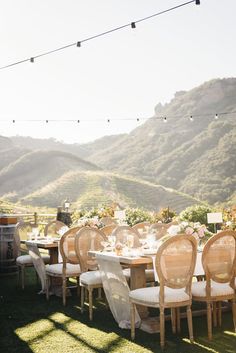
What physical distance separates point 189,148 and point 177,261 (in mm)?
63429

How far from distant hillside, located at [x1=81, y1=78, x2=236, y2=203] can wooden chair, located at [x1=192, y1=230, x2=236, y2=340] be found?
46452 mm

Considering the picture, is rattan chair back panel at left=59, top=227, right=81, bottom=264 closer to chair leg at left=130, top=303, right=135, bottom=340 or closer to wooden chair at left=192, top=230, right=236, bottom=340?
chair leg at left=130, top=303, right=135, bottom=340

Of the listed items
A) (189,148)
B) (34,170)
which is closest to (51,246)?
(189,148)

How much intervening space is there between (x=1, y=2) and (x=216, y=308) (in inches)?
261

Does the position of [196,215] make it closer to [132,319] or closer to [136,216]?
[136,216]

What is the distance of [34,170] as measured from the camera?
77.5 metres

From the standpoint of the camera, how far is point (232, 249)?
4273 mm

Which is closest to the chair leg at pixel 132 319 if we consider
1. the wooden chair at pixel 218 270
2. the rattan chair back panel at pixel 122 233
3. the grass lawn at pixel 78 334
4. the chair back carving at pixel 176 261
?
the grass lawn at pixel 78 334

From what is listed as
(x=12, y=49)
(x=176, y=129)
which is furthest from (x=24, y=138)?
(x=12, y=49)

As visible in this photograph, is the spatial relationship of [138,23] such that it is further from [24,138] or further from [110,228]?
[24,138]

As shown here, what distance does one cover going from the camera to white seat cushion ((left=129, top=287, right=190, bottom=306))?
3.98m

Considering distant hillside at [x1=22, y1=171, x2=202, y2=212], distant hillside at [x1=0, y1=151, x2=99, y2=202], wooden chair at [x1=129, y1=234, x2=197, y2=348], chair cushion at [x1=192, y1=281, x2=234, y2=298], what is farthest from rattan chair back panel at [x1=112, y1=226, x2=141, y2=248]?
distant hillside at [x1=0, y1=151, x2=99, y2=202]

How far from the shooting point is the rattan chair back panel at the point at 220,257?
13.5 feet

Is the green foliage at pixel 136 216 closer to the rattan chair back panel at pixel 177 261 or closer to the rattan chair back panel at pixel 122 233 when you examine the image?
the rattan chair back panel at pixel 122 233
